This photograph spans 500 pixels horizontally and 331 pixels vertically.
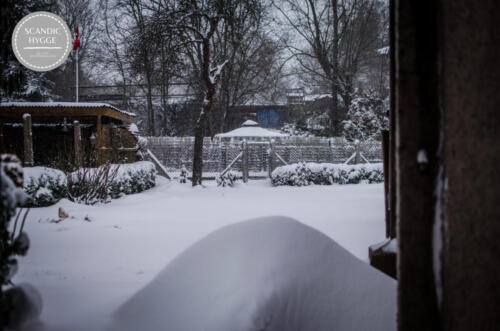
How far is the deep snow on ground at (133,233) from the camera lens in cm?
189

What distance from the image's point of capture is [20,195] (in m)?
0.98

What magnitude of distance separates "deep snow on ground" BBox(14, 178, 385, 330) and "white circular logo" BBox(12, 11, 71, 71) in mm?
2678

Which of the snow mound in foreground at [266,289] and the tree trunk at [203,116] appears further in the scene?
the tree trunk at [203,116]

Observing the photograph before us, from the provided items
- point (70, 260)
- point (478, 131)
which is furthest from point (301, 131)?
point (478, 131)

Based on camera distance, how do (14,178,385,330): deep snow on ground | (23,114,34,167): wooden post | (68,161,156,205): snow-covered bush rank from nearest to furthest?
(14,178,385,330): deep snow on ground → (68,161,156,205): snow-covered bush → (23,114,34,167): wooden post

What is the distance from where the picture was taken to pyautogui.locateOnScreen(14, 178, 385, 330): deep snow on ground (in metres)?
1.89

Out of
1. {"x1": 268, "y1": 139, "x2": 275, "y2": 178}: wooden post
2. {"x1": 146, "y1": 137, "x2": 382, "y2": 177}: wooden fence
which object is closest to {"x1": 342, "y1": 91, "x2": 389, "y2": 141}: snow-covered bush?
{"x1": 146, "y1": 137, "x2": 382, "y2": 177}: wooden fence

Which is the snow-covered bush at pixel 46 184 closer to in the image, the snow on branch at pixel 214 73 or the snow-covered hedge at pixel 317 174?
the snow on branch at pixel 214 73

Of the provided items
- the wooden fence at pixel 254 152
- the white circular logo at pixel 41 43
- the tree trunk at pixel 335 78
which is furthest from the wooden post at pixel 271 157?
the white circular logo at pixel 41 43

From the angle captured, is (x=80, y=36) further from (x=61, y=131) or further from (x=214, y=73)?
(x=214, y=73)

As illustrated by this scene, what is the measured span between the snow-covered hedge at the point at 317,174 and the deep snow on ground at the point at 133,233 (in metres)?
1.56

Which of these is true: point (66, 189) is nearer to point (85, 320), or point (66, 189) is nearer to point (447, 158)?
point (85, 320)

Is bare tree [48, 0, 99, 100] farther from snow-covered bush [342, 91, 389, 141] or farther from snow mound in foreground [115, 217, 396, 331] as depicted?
snow mound in foreground [115, 217, 396, 331]

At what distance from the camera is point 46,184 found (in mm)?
6363
